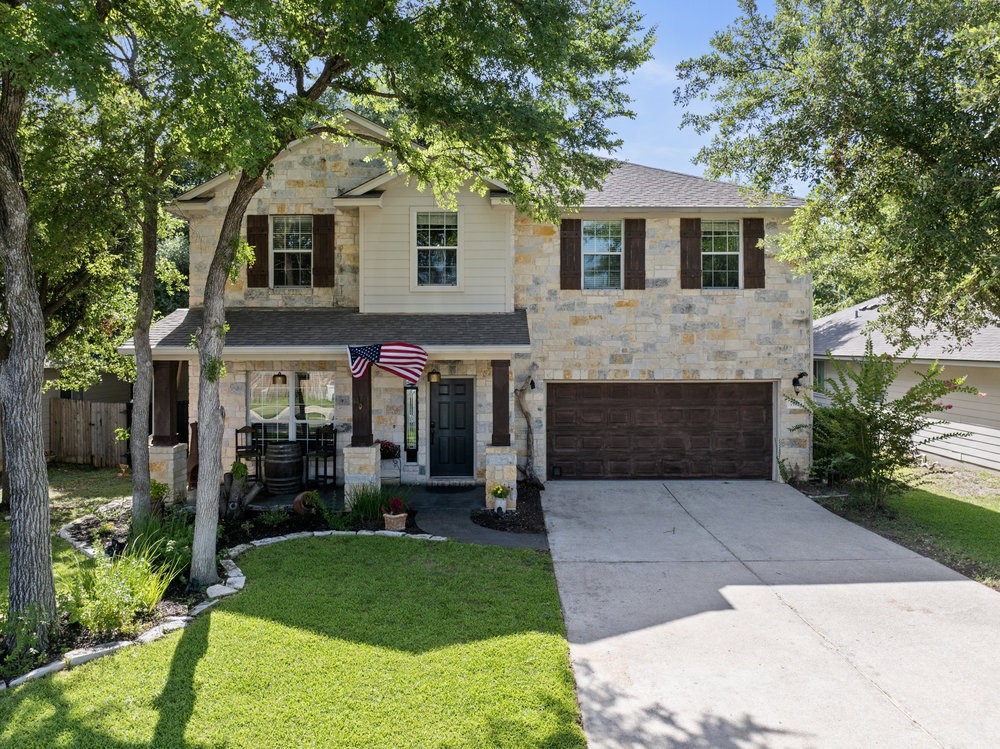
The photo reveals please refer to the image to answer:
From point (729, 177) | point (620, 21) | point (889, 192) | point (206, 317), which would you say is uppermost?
point (620, 21)

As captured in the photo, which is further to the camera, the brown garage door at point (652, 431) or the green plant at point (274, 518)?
the brown garage door at point (652, 431)

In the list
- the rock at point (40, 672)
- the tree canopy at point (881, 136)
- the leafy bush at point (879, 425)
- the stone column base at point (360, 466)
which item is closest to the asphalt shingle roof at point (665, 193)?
the tree canopy at point (881, 136)

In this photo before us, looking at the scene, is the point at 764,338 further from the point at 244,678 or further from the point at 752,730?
the point at 244,678

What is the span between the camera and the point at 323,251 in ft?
40.2

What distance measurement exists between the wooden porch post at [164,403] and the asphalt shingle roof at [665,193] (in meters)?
8.26

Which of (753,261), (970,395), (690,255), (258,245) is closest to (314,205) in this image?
(258,245)

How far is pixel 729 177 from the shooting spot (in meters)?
10.8

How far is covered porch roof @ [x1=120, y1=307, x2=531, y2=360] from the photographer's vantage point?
411 inches

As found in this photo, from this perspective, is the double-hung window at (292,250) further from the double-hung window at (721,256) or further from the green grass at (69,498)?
the double-hung window at (721,256)

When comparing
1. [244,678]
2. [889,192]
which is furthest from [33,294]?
[889,192]

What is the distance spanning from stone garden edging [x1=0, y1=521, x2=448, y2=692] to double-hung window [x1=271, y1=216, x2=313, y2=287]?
5709 millimetres

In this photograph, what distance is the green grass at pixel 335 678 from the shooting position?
4.25 meters

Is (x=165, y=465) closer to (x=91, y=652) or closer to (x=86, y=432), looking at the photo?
(x=91, y=652)

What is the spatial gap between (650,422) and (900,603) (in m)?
6.33
